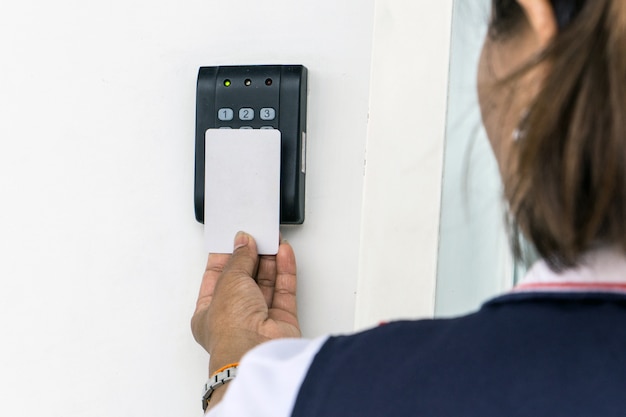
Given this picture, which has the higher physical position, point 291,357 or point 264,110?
point 264,110

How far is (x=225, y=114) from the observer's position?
0.70 meters

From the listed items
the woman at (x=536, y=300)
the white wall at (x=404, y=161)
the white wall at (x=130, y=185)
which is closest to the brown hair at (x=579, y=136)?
the woman at (x=536, y=300)

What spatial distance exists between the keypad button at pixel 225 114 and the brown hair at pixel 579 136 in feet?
1.11

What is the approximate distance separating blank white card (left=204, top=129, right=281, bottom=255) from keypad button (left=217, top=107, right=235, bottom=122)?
0.02 m

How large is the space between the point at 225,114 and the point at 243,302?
161 mm

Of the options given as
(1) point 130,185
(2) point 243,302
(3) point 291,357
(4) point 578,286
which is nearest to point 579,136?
(4) point 578,286

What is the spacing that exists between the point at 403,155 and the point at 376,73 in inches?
2.5

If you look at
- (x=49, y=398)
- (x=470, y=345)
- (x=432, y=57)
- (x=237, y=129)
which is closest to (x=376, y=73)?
(x=432, y=57)

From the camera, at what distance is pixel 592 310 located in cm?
39

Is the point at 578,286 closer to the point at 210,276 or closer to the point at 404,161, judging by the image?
the point at 404,161

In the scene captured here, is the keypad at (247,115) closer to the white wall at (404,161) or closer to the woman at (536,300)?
the white wall at (404,161)

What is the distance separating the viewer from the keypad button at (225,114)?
0.70 m

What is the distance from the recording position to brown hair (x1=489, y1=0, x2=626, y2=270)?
36 centimetres

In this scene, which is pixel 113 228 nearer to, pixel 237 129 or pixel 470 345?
pixel 237 129
